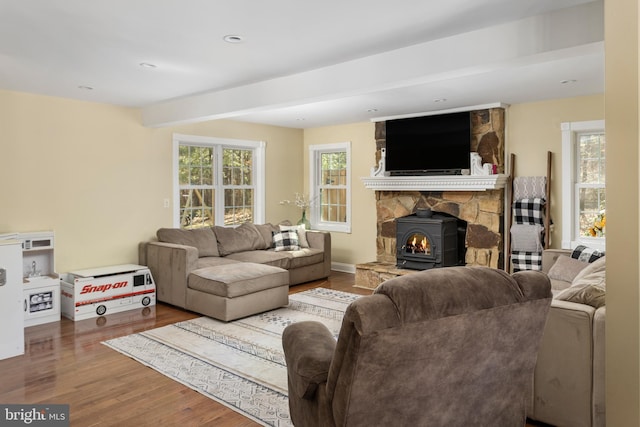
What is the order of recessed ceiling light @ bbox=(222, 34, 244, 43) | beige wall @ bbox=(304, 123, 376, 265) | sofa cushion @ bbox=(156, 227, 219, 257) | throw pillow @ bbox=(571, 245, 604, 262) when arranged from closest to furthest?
recessed ceiling light @ bbox=(222, 34, 244, 43), throw pillow @ bbox=(571, 245, 604, 262), sofa cushion @ bbox=(156, 227, 219, 257), beige wall @ bbox=(304, 123, 376, 265)

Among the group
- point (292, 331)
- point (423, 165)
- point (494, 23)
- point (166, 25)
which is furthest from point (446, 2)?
point (423, 165)

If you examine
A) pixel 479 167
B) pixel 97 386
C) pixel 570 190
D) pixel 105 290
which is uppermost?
pixel 479 167

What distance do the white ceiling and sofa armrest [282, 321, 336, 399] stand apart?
5.81ft

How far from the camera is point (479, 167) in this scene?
5637mm

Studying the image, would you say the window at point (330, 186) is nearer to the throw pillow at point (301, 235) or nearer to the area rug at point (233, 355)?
the throw pillow at point (301, 235)

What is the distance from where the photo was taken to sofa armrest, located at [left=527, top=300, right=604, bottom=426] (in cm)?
238

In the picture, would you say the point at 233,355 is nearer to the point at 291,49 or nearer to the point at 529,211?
the point at 291,49

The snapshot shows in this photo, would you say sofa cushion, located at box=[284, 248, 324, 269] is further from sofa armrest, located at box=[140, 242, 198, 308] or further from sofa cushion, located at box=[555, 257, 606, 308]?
sofa cushion, located at box=[555, 257, 606, 308]

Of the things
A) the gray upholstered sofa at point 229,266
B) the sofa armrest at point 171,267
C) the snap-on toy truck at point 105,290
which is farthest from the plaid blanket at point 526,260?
the snap-on toy truck at point 105,290

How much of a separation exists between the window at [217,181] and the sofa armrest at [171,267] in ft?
2.70

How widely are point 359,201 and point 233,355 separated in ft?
13.1

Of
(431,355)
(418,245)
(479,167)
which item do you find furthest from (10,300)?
(479,167)

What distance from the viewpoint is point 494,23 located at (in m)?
2.87

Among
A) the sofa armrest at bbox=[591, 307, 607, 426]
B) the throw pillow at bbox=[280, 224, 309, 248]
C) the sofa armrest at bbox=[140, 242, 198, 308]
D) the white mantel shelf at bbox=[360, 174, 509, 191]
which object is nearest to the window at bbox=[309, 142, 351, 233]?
the white mantel shelf at bbox=[360, 174, 509, 191]
